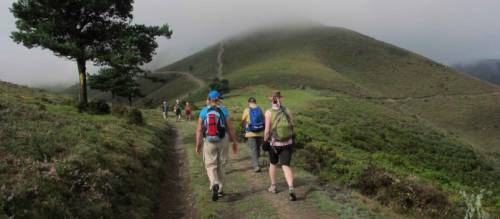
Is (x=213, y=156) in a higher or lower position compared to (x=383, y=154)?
higher

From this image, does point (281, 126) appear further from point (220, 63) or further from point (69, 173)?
point (220, 63)

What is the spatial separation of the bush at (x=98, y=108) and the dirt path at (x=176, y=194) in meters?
9.22

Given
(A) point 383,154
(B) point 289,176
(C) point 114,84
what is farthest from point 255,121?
(C) point 114,84

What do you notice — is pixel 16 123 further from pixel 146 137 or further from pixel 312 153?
pixel 312 153

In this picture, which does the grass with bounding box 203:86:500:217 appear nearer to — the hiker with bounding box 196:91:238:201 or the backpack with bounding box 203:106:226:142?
the hiker with bounding box 196:91:238:201

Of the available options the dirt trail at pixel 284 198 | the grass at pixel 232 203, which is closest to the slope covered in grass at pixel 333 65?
the dirt trail at pixel 284 198

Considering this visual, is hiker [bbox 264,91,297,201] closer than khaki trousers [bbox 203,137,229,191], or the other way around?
hiker [bbox 264,91,297,201]

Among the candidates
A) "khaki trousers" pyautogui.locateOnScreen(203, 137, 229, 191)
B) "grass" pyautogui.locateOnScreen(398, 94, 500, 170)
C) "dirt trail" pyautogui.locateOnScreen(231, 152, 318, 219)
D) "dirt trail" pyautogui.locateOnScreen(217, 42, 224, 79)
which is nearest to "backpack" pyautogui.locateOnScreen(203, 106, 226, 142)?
"khaki trousers" pyautogui.locateOnScreen(203, 137, 229, 191)

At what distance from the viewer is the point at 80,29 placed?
2077 cm

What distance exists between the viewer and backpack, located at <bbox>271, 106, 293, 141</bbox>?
9328mm

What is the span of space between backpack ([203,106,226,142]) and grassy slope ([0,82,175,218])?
2038 mm

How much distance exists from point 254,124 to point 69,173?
17.9 feet

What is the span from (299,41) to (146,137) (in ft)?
513

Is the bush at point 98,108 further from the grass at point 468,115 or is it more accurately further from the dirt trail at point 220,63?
the dirt trail at point 220,63
